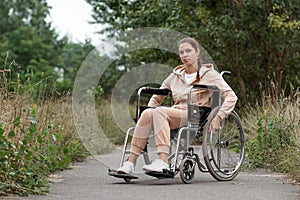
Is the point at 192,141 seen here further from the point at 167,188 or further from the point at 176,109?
the point at 167,188

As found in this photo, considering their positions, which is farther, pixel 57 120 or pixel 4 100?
pixel 57 120

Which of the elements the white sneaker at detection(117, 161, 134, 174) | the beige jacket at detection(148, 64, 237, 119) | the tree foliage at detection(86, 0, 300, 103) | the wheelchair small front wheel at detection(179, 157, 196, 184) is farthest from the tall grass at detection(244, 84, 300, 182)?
the tree foliage at detection(86, 0, 300, 103)

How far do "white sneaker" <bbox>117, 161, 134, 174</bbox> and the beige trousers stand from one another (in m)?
0.14

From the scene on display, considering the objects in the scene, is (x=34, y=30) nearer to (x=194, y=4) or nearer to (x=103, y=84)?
(x=103, y=84)

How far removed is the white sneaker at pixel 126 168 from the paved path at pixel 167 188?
0.11 m

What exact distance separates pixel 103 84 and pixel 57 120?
16.7 metres

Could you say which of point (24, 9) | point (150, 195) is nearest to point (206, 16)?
point (150, 195)

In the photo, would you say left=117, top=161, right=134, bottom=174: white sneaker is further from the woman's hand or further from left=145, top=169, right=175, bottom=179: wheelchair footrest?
the woman's hand

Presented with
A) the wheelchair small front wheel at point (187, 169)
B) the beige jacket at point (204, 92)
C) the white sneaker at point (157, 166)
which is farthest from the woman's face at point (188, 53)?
the white sneaker at point (157, 166)

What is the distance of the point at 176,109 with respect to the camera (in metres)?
6.46

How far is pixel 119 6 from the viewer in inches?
579

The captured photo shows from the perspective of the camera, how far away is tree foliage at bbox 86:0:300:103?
1348cm

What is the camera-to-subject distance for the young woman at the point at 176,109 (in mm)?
6176

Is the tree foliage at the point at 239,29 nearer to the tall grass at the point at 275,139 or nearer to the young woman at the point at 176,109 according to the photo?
the tall grass at the point at 275,139
